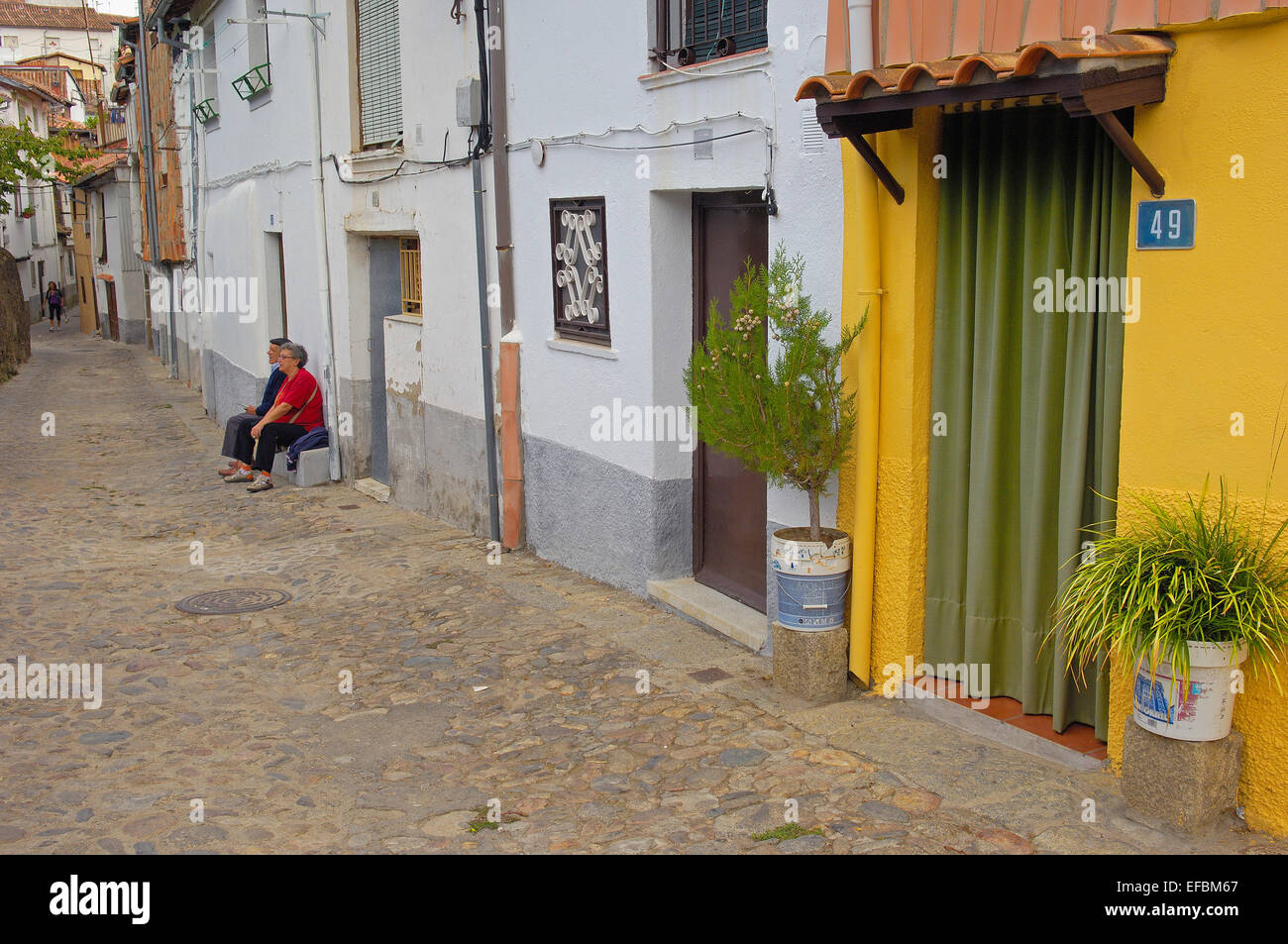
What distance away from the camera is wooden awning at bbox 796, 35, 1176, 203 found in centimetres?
409

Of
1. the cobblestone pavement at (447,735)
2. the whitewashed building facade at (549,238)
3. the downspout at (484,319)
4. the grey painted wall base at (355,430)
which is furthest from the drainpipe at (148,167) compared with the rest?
the downspout at (484,319)

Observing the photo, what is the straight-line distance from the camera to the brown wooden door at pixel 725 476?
6.88 m

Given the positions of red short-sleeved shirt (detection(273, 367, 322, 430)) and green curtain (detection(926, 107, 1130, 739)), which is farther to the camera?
red short-sleeved shirt (detection(273, 367, 322, 430))

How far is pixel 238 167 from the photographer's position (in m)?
16.5

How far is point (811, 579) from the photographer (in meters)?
5.59

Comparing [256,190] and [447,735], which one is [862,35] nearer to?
[447,735]

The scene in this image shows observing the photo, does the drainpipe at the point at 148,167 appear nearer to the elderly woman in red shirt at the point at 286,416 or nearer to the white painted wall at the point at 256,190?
the white painted wall at the point at 256,190

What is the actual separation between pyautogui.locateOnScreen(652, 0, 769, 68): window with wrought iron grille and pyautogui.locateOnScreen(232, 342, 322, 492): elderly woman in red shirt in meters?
6.86

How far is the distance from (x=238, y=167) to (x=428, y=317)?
298 inches

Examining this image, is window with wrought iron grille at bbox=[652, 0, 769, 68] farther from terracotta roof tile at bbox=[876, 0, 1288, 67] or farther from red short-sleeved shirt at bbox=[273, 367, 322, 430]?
red short-sleeved shirt at bbox=[273, 367, 322, 430]

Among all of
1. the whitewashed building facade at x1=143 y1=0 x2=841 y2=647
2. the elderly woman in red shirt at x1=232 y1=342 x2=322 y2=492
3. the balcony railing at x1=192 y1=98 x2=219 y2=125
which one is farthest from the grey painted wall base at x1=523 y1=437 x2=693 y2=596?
the balcony railing at x1=192 y1=98 x2=219 y2=125

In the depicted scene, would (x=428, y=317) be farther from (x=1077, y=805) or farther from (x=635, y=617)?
(x=1077, y=805)

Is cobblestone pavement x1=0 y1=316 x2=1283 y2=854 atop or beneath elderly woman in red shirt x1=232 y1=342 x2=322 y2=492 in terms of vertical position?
beneath

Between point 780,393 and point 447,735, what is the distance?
7.25 feet
